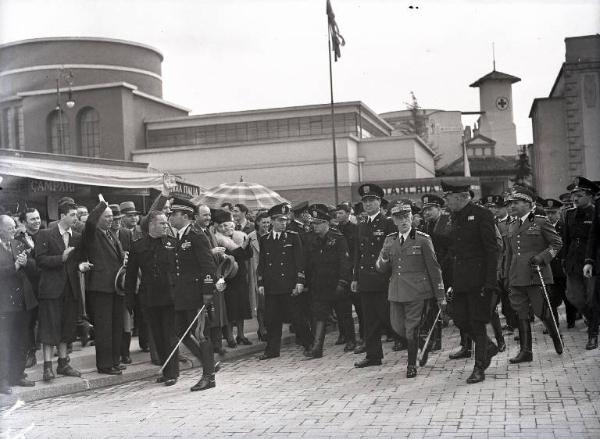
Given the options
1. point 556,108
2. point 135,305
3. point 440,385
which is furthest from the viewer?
point 556,108

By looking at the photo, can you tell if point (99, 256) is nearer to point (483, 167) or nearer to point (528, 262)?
point (528, 262)

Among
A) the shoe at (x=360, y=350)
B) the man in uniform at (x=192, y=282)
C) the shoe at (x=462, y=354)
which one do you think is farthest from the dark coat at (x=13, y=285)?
the shoe at (x=462, y=354)

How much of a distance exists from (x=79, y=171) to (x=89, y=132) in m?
27.5

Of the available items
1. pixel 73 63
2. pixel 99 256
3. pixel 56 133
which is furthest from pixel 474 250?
pixel 73 63

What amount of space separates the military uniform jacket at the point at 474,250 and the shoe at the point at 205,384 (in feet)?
10.2

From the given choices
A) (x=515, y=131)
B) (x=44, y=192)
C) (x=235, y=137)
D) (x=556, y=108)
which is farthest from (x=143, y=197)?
(x=515, y=131)

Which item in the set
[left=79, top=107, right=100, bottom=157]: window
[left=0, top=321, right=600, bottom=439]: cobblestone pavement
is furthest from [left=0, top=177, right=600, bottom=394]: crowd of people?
[left=79, top=107, right=100, bottom=157]: window

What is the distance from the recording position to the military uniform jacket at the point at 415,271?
865cm

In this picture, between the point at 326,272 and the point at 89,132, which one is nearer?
the point at 326,272

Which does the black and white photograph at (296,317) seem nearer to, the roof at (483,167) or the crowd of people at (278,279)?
the crowd of people at (278,279)

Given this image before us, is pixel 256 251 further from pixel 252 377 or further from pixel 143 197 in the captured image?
pixel 143 197

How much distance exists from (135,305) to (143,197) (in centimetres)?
1217

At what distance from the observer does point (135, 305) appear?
10.5 metres

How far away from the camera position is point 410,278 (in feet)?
28.6
